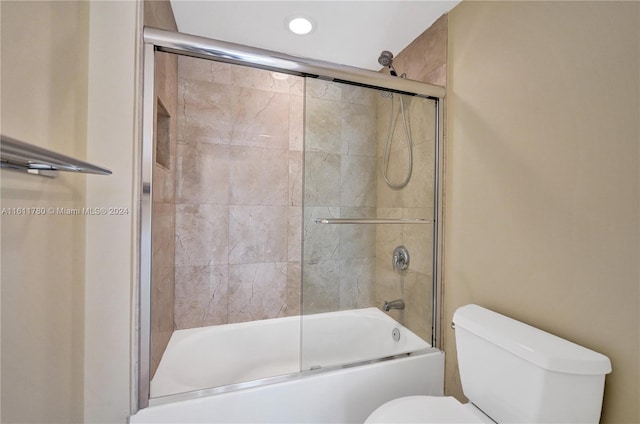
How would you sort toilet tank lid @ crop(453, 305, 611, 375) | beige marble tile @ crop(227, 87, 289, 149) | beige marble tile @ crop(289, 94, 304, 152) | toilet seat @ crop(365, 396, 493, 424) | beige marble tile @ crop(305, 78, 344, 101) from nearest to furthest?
toilet tank lid @ crop(453, 305, 611, 375), toilet seat @ crop(365, 396, 493, 424), beige marble tile @ crop(305, 78, 344, 101), beige marble tile @ crop(227, 87, 289, 149), beige marble tile @ crop(289, 94, 304, 152)

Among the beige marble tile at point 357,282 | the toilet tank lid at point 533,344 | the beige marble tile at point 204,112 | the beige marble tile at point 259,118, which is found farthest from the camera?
the beige marble tile at point 259,118

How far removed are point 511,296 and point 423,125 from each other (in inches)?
38.8

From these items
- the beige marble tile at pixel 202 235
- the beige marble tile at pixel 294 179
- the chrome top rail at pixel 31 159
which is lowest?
the beige marble tile at pixel 202 235

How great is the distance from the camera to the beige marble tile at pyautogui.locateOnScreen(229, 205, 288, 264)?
→ 1946 mm

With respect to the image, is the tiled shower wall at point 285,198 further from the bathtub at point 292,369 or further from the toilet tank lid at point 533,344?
the toilet tank lid at point 533,344

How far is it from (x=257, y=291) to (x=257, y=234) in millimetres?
429

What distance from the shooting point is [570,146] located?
95 cm

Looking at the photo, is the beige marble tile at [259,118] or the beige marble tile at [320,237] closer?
the beige marble tile at [320,237]

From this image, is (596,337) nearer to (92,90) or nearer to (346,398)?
(346,398)

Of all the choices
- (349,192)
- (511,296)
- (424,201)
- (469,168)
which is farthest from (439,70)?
(511,296)

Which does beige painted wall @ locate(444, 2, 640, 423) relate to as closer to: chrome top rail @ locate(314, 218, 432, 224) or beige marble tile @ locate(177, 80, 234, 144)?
chrome top rail @ locate(314, 218, 432, 224)

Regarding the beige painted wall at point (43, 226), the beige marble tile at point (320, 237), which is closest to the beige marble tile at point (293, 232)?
→ the beige marble tile at point (320, 237)

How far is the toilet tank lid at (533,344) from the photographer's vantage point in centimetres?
82

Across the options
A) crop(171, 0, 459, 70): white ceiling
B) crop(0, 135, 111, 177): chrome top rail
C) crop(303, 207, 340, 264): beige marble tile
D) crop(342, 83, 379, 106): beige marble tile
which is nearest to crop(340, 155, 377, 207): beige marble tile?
crop(303, 207, 340, 264): beige marble tile
